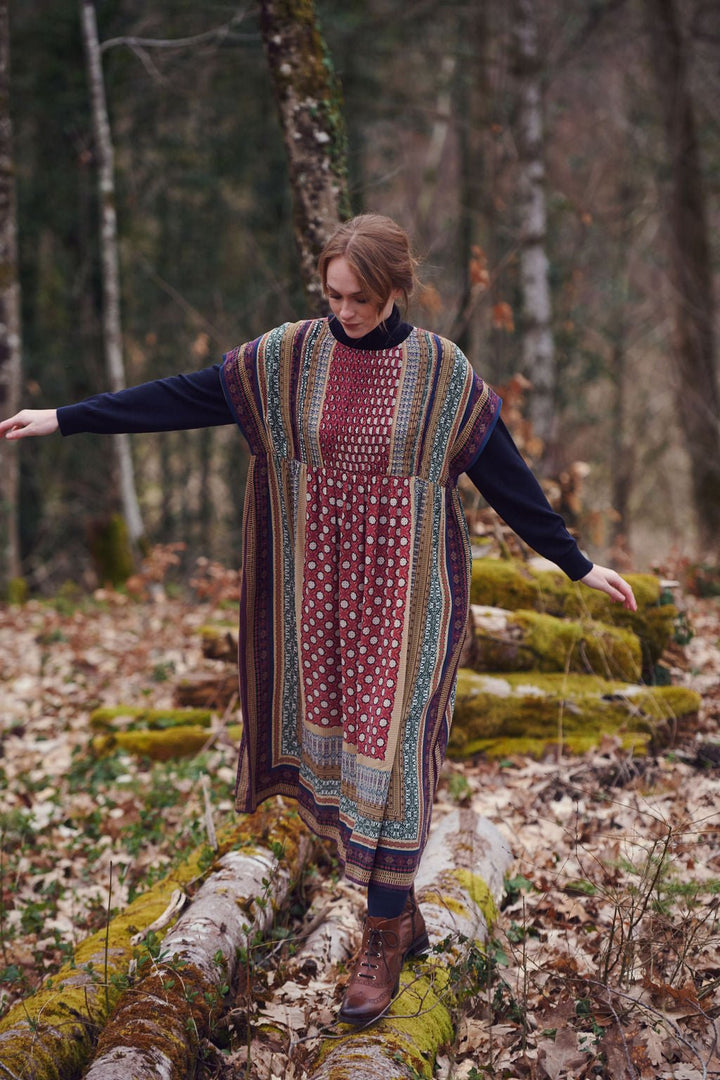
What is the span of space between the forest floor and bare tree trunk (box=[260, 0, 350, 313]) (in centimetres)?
270

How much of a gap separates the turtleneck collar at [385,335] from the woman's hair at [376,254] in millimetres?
74

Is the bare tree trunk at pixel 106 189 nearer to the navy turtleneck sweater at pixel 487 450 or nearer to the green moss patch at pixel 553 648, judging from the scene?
the green moss patch at pixel 553 648

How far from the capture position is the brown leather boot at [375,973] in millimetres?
Answer: 2553

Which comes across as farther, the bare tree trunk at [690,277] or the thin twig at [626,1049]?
the bare tree trunk at [690,277]

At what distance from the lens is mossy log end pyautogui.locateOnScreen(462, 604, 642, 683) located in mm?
4836

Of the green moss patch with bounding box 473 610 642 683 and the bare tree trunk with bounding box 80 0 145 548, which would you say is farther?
the bare tree trunk with bounding box 80 0 145 548

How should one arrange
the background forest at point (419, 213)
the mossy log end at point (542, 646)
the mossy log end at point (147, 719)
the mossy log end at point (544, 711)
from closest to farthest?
the mossy log end at point (544, 711)
the mossy log end at point (542, 646)
the mossy log end at point (147, 719)
the background forest at point (419, 213)

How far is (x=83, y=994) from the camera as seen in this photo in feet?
8.86

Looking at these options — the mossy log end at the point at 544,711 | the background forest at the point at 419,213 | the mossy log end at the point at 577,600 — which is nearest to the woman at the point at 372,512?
the mossy log end at the point at 544,711

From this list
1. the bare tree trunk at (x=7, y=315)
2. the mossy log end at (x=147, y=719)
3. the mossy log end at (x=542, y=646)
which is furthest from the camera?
the bare tree trunk at (x=7, y=315)

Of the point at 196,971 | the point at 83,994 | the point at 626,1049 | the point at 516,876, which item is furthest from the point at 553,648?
the point at 83,994

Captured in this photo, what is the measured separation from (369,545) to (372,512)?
99 millimetres

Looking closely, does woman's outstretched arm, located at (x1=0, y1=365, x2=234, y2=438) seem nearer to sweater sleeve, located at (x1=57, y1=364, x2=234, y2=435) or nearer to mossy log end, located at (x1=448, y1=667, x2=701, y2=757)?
sweater sleeve, located at (x1=57, y1=364, x2=234, y2=435)

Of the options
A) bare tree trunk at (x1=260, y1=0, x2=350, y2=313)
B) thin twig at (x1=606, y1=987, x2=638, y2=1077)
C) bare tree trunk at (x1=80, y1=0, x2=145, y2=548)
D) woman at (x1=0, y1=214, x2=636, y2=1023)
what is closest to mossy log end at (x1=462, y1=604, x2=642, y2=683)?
bare tree trunk at (x1=260, y1=0, x2=350, y2=313)
